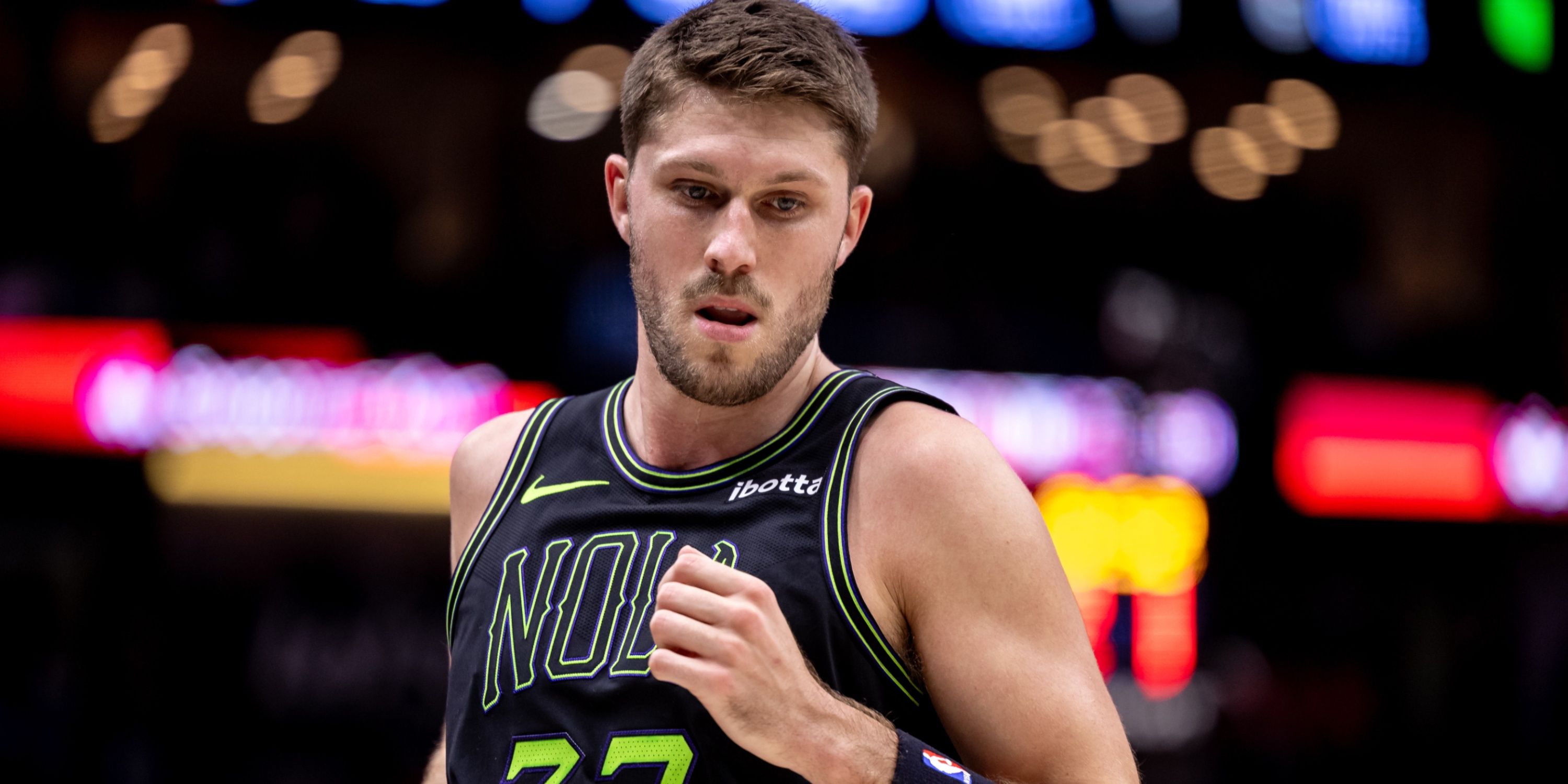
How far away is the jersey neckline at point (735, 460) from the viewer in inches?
72.9

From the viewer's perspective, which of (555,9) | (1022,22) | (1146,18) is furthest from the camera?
(1146,18)

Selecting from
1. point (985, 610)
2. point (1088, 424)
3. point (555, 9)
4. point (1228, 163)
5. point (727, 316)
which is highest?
point (727, 316)

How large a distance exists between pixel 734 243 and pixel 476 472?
708 millimetres

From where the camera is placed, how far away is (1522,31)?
29.1ft

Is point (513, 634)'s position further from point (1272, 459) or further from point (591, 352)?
point (1272, 459)

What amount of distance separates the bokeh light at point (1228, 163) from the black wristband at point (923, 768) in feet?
25.9

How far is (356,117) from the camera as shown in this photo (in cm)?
798

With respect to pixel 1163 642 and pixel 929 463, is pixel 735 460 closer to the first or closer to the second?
pixel 929 463

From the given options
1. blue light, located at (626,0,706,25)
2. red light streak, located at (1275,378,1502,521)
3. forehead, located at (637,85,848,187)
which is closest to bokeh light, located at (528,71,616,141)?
blue light, located at (626,0,706,25)

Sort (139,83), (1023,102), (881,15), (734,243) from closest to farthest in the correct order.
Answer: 1. (734,243)
2. (139,83)
3. (881,15)
4. (1023,102)

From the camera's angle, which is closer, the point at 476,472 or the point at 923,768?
the point at 923,768

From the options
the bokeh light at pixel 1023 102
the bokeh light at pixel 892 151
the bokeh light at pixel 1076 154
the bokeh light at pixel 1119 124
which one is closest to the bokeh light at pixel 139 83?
the bokeh light at pixel 892 151

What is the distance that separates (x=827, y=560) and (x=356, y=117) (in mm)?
7049

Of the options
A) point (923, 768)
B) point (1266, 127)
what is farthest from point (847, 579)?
point (1266, 127)
